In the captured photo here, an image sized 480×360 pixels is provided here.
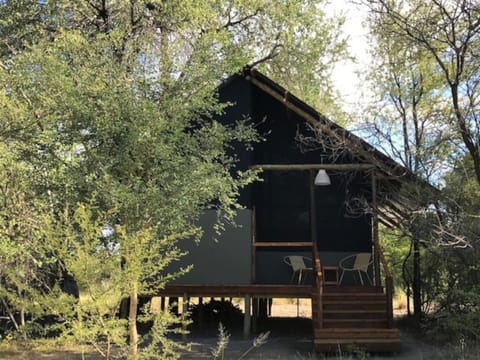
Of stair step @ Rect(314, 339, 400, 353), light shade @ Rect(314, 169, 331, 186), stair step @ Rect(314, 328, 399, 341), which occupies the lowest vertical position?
stair step @ Rect(314, 339, 400, 353)

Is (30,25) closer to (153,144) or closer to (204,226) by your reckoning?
(204,226)

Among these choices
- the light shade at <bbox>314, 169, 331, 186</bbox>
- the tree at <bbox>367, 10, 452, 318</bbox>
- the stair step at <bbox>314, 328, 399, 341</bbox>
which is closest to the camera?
the stair step at <bbox>314, 328, 399, 341</bbox>

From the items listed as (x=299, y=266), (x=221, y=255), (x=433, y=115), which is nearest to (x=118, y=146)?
(x=221, y=255)

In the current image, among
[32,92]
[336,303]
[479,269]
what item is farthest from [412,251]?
[32,92]

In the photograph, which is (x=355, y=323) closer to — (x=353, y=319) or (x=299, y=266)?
(x=353, y=319)

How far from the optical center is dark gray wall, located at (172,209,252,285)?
33.3 ft

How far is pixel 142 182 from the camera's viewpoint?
618 cm

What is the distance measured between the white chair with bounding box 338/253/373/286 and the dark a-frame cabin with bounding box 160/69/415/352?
0.32 ft

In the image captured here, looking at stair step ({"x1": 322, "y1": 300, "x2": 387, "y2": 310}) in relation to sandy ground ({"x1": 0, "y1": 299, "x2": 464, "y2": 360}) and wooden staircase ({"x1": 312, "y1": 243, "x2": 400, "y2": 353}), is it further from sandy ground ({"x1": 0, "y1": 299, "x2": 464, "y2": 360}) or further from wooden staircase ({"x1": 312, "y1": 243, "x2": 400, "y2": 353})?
sandy ground ({"x1": 0, "y1": 299, "x2": 464, "y2": 360})

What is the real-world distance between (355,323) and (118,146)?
4.94m

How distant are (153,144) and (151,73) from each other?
4.26 ft

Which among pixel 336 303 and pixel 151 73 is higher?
pixel 151 73

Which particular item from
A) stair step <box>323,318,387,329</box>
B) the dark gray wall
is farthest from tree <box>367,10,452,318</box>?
the dark gray wall

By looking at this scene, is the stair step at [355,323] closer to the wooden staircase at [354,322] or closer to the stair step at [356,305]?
the wooden staircase at [354,322]
